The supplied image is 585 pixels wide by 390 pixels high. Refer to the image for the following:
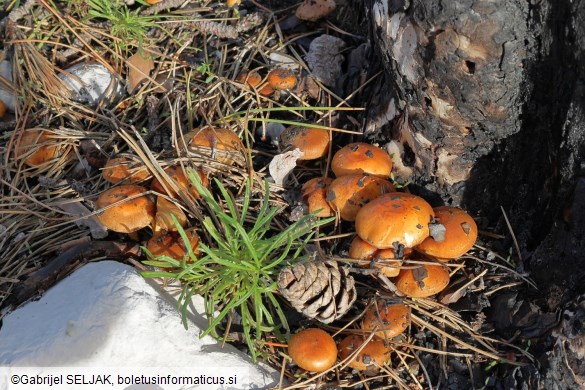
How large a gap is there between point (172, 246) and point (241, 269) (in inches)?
17.1

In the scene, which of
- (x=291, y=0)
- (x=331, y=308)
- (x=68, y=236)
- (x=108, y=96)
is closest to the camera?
(x=331, y=308)

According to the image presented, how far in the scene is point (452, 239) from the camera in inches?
106

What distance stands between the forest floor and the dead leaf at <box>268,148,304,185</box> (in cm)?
1

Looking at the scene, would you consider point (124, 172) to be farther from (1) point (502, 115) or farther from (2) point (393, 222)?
(1) point (502, 115)

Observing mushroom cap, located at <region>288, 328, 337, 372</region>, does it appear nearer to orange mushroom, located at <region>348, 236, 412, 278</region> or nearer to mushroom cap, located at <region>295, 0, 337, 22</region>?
orange mushroom, located at <region>348, 236, 412, 278</region>

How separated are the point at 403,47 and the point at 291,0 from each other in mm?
1652

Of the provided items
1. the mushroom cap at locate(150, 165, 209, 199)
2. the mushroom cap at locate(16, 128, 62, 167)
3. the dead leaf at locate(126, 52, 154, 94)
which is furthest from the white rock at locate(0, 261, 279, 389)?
the dead leaf at locate(126, 52, 154, 94)

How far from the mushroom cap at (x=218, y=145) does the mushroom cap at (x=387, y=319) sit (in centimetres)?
116

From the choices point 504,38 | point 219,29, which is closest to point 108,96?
point 219,29

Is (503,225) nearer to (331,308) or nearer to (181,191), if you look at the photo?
(331,308)

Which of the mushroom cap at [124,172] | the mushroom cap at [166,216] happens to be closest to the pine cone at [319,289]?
the mushroom cap at [166,216]

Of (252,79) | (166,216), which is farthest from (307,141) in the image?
(166,216)

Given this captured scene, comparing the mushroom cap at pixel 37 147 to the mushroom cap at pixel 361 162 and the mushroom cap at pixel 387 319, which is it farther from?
the mushroom cap at pixel 387 319

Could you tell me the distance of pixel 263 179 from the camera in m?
3.32
